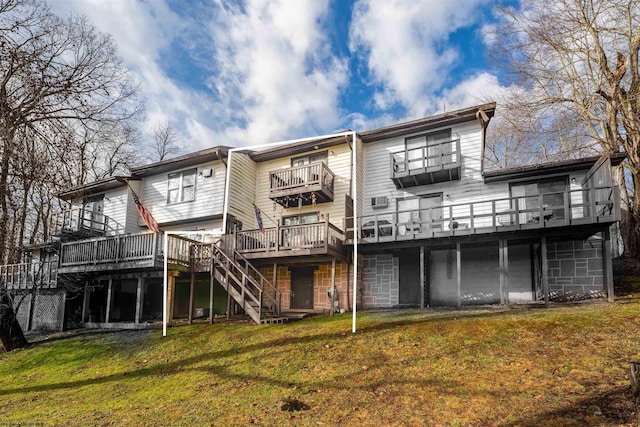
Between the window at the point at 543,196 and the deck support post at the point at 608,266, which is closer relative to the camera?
the deck support post at the point at 608,266

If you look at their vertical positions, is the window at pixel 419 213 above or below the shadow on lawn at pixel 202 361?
above

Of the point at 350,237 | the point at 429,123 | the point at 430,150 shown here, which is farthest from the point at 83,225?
the point at 429,123

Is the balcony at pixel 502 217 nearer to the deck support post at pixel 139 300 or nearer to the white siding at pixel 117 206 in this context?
the deck support post at pixel 139 300

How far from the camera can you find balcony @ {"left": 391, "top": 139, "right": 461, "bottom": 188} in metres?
17.0

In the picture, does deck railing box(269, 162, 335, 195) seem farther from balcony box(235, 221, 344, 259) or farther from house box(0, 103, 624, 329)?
balcony box(235, 221, 344, 259)

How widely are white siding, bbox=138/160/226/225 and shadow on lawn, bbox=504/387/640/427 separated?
1665cm

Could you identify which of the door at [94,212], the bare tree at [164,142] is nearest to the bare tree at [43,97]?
the door at [94,212]

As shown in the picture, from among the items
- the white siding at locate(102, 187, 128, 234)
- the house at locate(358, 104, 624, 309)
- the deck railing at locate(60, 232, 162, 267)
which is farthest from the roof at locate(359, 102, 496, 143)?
the white siding at locate(102, 187, 128, 234)

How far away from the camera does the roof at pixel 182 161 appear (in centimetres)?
1986

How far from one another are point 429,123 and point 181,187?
12932 mm

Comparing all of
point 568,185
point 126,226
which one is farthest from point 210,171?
point 568,185

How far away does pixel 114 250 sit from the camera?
16766mm

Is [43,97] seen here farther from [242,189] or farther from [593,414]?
[593,414]

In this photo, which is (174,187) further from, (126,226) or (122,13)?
(122,13)
